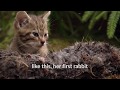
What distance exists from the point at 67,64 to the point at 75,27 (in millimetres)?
1768

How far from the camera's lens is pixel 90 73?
6207 mm

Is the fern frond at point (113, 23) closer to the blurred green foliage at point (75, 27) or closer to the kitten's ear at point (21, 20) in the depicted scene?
the blurred green foliage at point (75, 27)

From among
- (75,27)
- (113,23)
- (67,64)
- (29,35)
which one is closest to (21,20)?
(29,35)

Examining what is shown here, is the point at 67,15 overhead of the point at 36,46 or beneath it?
overhead

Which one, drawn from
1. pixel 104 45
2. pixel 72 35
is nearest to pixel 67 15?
pixel 72 35

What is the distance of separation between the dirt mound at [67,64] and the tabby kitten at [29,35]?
0.12 m

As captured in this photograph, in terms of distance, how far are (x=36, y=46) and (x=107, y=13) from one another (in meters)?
1.69

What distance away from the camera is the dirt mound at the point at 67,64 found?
20.0 ft

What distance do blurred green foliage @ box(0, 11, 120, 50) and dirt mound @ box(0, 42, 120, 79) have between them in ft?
1.36

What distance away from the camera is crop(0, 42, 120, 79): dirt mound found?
6082 mm

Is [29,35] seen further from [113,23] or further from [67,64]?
[113,23]

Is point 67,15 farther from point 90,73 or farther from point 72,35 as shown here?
point 90,73

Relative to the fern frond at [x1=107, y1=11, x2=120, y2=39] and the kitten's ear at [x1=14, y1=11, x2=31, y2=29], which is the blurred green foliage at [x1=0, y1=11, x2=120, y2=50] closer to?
the fern frond at [x1=107, y1=11, x2=120, y2=39]

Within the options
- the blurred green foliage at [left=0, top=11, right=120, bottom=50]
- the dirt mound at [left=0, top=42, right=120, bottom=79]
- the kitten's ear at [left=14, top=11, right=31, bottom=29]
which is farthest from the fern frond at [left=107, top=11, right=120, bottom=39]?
the kitten's ear at [left=14, top=11, right=31, bottom=29]
